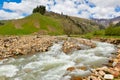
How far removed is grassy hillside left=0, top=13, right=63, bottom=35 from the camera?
4016 inches

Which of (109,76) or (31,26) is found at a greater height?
(109,76)

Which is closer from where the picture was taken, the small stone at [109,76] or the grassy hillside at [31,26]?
the small stone at [109,76]

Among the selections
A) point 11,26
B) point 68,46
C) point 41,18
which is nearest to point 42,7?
point 41,18

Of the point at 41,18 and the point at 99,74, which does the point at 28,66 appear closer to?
the point at 99,74

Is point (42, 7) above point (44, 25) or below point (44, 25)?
above

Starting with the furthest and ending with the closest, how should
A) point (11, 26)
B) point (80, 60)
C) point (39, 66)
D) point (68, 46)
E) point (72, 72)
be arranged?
point (11, 26) → point (68, 46) → point (80, 60) → point (39, 66) → point (72, 72)

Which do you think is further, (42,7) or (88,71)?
(42,7)

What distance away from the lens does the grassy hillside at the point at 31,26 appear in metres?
102

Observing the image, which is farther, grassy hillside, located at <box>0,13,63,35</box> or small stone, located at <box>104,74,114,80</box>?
grassy hillside, located at <box>0,13,63,35</box>

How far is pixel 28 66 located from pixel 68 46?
16993 millimetres

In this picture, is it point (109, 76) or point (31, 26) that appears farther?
point (31, 26)

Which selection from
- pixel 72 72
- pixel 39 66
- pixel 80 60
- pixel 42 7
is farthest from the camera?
pixel 42 7

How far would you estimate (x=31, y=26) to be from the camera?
112 metres

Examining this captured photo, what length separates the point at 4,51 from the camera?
39438 mm
